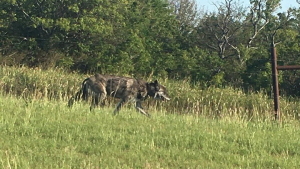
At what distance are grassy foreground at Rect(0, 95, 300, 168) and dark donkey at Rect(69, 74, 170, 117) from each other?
271cm

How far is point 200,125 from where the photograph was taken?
31.4ft

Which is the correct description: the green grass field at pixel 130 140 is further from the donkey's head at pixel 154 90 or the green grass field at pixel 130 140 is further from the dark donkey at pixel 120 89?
the donkey's head at pixel 154 90

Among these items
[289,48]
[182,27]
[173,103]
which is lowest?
[173,103]

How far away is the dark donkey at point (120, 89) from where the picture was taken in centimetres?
1295

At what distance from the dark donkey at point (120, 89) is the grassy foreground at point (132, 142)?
2714 millimetres

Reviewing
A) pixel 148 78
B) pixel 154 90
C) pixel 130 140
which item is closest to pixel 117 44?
pixel 148 78

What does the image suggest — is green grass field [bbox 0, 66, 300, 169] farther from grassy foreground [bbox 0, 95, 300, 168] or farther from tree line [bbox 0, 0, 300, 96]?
tree line [bbox 0, 0, 300, 96]

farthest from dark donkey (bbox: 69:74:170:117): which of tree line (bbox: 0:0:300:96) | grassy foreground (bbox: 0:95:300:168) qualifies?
tree line (bbox: 0:0:300:96)

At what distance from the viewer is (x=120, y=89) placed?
13258 millimetres

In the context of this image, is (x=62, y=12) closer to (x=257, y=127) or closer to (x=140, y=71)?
(x=140, y=71)

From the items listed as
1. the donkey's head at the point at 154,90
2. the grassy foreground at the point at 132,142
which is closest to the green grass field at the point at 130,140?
the grassy foreground at the point at 132,142

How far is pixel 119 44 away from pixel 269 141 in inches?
870

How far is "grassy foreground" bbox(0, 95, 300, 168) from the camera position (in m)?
6.01

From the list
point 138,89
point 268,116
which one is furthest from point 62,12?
point 268,116
